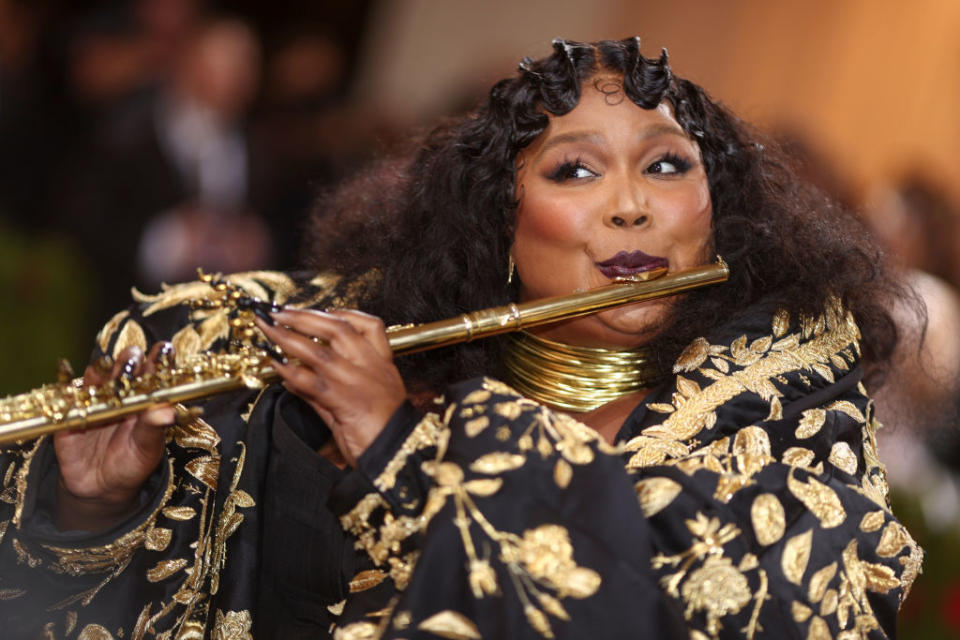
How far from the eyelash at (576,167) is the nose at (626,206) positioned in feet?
0.24

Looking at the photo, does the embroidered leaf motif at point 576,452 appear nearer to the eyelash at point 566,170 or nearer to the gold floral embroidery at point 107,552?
the eyelash at point 566,170

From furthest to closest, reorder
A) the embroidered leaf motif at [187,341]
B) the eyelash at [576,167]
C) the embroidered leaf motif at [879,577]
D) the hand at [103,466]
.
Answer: the embroidered leaf motif at [187,341], the eyelash at [576,167], the hand at [103,466], the embroidered leaf motif at [879,577]

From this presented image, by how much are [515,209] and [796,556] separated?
1.04m

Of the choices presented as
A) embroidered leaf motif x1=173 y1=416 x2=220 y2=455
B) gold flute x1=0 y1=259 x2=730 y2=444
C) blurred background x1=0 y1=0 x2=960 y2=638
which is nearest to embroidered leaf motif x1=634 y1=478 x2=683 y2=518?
gold flute x1=0 y1=259 x2=730 y2=444

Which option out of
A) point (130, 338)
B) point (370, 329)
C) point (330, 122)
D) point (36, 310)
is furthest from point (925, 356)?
point (330, 122)

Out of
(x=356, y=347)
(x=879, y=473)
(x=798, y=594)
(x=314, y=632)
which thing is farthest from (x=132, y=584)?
(x=879, y=473)

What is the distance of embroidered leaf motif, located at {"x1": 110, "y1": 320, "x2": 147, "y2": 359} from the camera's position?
269 centimetres

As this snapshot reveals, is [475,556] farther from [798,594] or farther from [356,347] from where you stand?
[798,594]

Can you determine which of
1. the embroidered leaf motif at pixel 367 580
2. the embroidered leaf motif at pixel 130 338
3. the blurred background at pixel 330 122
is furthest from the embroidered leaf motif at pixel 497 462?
Answer: the blurred background at pixel 330 122

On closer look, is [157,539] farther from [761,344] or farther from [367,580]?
[761,344]

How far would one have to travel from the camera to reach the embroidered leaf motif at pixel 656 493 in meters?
1.88

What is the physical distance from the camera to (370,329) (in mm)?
1917

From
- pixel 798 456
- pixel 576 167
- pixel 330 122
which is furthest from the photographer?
pixel 330 122

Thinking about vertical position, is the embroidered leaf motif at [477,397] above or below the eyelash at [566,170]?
below
